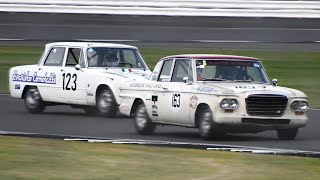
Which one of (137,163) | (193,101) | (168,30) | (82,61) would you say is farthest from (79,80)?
(168,30)

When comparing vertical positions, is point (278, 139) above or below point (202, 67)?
below

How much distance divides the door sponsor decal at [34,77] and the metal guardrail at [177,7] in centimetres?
1373

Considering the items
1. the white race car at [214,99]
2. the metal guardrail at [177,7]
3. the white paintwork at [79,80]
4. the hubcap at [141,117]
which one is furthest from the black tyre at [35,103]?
the metal guardrail at [177,7]

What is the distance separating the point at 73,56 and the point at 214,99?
242 inches

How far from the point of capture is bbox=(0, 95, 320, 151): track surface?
14.0 meters

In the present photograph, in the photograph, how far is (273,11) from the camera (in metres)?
33.7

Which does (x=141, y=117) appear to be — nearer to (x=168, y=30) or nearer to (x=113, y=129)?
(x=113, y=129)

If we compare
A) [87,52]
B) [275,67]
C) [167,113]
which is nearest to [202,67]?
[167,113]

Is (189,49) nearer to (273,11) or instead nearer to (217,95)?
(273,11)

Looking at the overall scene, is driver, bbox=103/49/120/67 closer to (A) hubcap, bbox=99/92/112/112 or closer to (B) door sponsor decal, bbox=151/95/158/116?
(A) hubcap, bbox=99/92/112/112

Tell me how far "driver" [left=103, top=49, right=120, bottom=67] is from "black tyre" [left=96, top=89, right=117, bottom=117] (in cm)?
88

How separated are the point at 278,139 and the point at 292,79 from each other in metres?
11.0

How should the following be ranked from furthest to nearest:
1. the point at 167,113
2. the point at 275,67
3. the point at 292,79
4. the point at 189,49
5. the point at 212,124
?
the point at 189,49
the point at 275,67
the point at 292,79
the point at 167,113
the point at 212,124

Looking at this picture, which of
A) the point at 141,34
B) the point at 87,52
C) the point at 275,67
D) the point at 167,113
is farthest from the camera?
the point at 141,34
